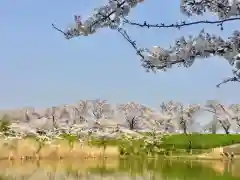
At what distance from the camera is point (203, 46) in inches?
183

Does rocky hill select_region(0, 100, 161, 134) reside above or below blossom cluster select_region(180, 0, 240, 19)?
above

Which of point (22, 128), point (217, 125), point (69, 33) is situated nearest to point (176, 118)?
point (217, 125)

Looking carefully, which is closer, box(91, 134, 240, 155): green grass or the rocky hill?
box(91, 134, 240, 155): green grass

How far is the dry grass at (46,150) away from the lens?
22172 millimetres

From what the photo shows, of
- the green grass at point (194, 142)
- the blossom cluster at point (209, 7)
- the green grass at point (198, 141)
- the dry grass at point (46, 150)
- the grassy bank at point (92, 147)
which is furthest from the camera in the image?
the green grass at point (198, 141)

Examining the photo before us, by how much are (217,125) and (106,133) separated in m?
26.5

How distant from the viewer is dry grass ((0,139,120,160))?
2217 centimetres

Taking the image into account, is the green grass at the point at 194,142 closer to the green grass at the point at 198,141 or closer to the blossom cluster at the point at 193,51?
the green grass at the point at 198,141

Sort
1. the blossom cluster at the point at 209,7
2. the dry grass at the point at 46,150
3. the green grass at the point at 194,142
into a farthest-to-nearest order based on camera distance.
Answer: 1. the green grass at the point at 194,142
2. the dry grass at the point at 46,150
3. the blossom cluster at the point at 209,7

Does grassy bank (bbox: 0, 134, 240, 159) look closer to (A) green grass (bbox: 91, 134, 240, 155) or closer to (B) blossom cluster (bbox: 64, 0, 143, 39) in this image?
(A) green grass (bbox: 91, 134, 240, 155)

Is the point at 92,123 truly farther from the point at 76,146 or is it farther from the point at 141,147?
the point at 76,146

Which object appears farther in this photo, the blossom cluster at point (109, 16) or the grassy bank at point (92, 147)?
the grassy bank at point (92, 147)

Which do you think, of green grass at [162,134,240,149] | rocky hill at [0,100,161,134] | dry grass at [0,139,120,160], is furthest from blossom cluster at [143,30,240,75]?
rocky hill at [0,100,161,134]

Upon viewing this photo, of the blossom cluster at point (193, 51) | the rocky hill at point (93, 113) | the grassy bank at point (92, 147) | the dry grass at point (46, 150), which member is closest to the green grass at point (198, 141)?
the grassy bank at point (92, 147)
